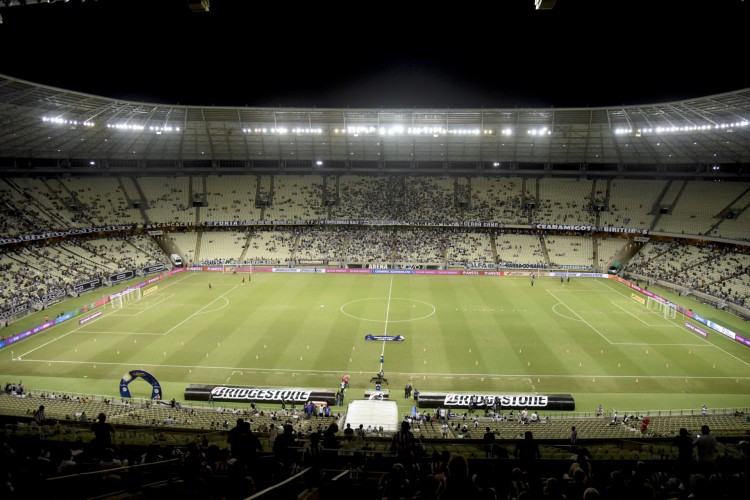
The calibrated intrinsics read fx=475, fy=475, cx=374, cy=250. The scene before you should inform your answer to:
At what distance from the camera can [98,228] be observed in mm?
64562

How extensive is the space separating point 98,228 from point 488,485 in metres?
70.4

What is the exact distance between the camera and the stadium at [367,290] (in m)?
13.1

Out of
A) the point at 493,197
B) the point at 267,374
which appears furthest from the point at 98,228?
the point at 493,197

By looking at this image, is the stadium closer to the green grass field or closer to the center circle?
the green grass field

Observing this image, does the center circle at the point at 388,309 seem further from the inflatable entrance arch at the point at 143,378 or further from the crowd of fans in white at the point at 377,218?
the inflatable entrance arch at the point at 143,378

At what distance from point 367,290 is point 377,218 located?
77.8 feet

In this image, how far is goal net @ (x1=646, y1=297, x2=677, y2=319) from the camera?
146ft

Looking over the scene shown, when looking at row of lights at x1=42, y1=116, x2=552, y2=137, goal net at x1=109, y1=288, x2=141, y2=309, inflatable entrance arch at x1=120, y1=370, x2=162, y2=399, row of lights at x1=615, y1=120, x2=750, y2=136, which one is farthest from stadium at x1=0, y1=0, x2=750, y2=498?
row of lights at x1=42, y1=116, x2=552, y2=137

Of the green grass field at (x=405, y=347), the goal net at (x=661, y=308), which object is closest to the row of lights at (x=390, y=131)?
the green grass field at (x=405, y=347)

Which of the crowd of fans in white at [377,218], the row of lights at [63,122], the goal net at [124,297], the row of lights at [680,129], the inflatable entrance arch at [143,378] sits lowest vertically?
the inflatable entrance arch at [143,378]

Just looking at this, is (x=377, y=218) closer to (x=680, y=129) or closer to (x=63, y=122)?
(x=680, y=129)

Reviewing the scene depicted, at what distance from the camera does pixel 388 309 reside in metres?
45.8

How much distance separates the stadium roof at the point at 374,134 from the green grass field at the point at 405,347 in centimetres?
2296

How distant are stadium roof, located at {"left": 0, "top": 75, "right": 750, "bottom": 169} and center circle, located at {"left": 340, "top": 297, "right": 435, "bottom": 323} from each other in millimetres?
30910
